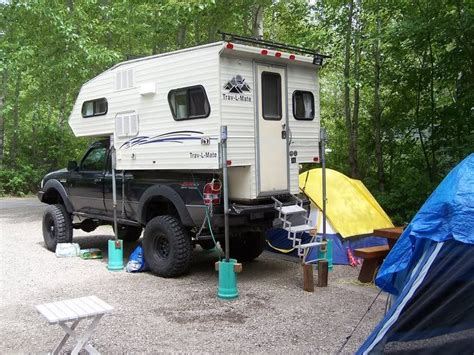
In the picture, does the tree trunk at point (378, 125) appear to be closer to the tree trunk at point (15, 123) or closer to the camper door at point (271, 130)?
the camper door at point (271, 130)

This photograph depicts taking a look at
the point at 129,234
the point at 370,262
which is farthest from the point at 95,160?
the point at 370,262

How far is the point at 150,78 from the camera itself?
7055 millimetres

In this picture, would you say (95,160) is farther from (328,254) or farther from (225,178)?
(328,254)

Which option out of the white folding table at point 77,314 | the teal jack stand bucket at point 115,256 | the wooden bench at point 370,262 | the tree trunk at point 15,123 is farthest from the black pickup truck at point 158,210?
the tree trunk at point 15,123

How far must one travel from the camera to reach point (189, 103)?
258 inches

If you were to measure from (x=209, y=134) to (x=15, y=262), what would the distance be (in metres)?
4.01

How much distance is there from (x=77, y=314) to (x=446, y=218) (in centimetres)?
271

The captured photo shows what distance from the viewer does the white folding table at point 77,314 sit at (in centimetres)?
384

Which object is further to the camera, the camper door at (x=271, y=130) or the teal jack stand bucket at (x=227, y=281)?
the camper door at (x=271, y=130)

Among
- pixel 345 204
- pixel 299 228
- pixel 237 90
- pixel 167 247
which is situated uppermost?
pixel 237 90

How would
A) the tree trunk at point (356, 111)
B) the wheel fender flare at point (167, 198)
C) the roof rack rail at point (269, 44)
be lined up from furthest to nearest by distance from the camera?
the tree trunk at point (356, 111)
the wheel fender flare at point (167, 198)
the roof rack rail at point (269, 44)

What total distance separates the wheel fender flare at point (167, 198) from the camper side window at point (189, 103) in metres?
0.94

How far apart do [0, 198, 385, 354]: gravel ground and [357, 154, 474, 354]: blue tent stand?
910 millimetres

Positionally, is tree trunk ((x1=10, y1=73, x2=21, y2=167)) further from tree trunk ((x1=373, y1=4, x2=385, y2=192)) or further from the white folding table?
the white folding table
